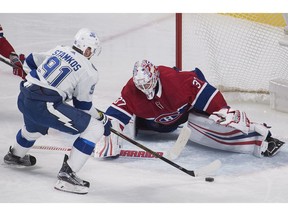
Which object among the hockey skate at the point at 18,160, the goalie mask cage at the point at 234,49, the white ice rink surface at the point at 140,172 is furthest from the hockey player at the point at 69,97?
the goalie mask cage at the point at 234,49

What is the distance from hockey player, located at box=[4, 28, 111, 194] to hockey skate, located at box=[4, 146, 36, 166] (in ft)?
1.12

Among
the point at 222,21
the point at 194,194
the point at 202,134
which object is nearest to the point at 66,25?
the point at 222,21

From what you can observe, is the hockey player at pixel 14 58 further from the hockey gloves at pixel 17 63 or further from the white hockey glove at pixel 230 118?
the white hockey glove at pixel 230 118

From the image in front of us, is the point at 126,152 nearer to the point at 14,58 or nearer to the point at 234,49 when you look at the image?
the point at 14,58

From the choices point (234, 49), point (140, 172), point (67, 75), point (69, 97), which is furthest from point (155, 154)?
point (234, 49)

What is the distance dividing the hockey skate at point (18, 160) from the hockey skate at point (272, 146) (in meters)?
1.13

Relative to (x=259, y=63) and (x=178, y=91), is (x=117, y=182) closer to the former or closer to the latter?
(x=178, y=91)

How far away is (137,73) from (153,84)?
104 mm

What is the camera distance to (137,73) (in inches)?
227

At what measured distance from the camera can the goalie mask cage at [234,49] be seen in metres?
6.80

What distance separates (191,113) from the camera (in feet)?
19.9

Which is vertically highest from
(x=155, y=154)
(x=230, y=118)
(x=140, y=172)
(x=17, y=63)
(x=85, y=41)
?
(x=85, y=41)

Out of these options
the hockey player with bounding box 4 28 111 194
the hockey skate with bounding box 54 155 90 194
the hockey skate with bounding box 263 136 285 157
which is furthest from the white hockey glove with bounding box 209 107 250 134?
the hockey skate with bounding box 54 155 90 194

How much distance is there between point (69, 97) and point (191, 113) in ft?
2.81
